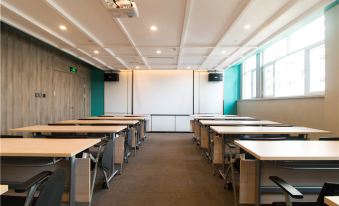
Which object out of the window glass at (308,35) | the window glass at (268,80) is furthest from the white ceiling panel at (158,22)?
the window glass at (268,80)

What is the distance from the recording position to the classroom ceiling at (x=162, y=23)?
3850 millimetres

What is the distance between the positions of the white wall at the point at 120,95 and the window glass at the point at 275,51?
6.07m

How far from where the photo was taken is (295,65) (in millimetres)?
5969

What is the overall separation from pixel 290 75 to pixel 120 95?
291 inches

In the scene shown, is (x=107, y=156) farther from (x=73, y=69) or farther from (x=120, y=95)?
(x=120, y=95)

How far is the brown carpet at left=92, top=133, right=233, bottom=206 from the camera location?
2.86 m

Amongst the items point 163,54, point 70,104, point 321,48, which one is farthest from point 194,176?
point 70,104

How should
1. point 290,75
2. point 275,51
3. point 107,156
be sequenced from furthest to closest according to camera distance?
1. point 275,51
2. point 290,75
3. point 107,156

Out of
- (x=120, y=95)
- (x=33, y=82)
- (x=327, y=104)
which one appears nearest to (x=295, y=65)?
(x=327, y=104)

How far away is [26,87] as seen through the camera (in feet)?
19.8

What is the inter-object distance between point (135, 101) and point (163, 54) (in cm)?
396

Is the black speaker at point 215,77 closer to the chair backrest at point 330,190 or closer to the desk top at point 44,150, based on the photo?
the desk top at point 44,150

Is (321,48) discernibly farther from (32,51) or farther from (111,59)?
(32,51)

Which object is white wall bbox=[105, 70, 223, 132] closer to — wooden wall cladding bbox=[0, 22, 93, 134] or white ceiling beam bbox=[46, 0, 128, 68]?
wooden wall cladding bbox=[0, 22, 93, 134]
